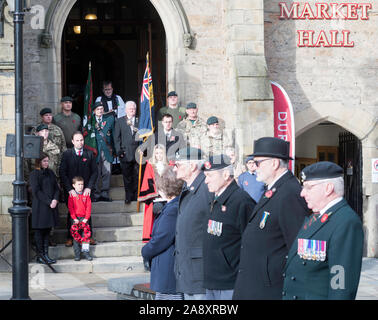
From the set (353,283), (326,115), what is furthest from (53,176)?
(353,283)

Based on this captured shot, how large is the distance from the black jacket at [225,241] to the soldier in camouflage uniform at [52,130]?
→ 22.5 feet

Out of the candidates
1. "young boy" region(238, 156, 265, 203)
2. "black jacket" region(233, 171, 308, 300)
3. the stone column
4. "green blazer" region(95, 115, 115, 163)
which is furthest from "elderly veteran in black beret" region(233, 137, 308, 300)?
"green blazer" region(95, 115, 115, 163)

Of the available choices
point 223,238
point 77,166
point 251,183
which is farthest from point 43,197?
point 223,238

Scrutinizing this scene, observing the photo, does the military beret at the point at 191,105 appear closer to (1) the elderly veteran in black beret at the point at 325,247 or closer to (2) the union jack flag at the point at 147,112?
(2) the union jack flag at the point at 147,112

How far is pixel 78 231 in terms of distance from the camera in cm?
1173

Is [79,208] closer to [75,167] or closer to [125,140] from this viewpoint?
[75,167]

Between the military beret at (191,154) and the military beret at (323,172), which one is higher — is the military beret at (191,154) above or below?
above

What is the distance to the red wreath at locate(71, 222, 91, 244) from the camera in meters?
11.7

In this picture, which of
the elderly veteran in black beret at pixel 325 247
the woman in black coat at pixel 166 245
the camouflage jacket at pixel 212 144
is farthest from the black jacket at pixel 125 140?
the elderly veteran in black beret at pixel 325 247

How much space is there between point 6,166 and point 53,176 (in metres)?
0.93

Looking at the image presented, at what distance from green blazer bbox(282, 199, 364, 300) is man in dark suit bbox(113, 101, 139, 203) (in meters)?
8.06

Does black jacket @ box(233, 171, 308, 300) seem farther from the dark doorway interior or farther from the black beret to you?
the dark doorway interior

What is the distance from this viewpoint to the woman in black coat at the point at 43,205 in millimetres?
11531
